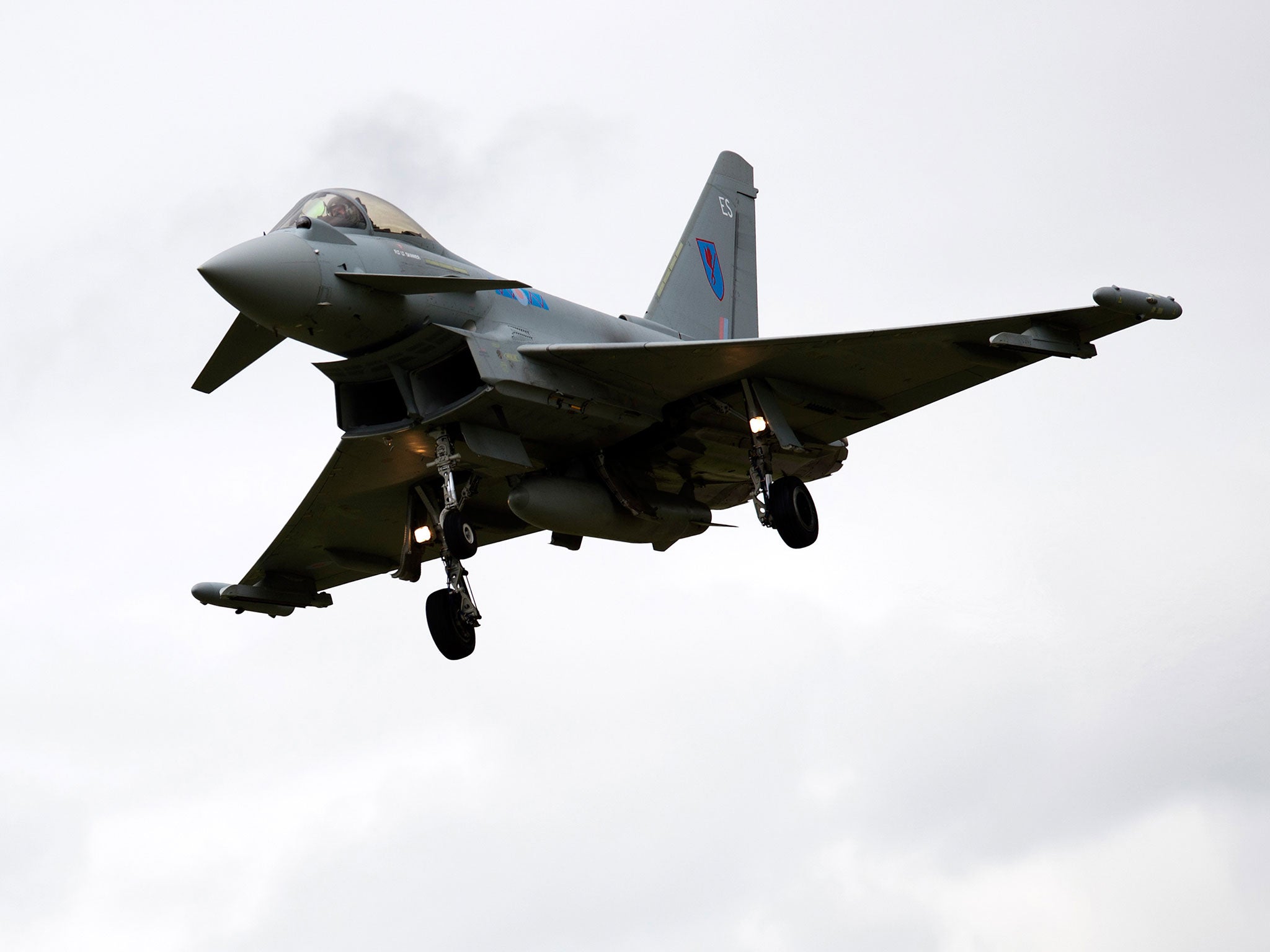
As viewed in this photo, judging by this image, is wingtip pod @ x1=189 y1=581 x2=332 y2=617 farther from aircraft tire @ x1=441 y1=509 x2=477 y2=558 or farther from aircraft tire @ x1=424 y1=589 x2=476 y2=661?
aircraft tire @ x1=441 y1=509 x2=477 y2=558

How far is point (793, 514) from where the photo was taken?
2520 centimetres

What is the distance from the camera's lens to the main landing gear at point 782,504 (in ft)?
82.8

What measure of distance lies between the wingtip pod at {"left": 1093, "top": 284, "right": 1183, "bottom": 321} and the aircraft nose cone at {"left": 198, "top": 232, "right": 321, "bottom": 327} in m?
10.2

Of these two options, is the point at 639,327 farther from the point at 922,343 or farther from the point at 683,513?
the point at 922,343

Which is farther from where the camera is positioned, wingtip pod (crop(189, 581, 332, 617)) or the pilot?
wingtip pod (crop(189, 581, 332, 617))

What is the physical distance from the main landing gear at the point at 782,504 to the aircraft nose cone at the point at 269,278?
671 centimetres

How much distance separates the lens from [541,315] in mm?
24906

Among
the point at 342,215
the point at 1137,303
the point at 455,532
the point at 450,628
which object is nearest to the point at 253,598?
the point at 450,628

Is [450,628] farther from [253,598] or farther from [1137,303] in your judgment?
[1137,303]

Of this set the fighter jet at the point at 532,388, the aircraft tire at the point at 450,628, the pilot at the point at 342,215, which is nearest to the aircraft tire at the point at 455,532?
the fighter jet at the point at 532,388

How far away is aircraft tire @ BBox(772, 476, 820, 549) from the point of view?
25.2 metres

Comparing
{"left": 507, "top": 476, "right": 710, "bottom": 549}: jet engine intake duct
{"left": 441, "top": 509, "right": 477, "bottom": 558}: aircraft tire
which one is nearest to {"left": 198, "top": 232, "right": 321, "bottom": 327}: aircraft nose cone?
{"left": 441, "top": 509, "right": 477, "bottom": 558}: aircraft tire

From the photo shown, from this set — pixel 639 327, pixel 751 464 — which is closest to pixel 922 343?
pixel 751 464

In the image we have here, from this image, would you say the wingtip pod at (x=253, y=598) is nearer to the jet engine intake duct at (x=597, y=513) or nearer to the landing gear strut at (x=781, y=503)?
the jet engine intake duct at (x=597, y=513)
